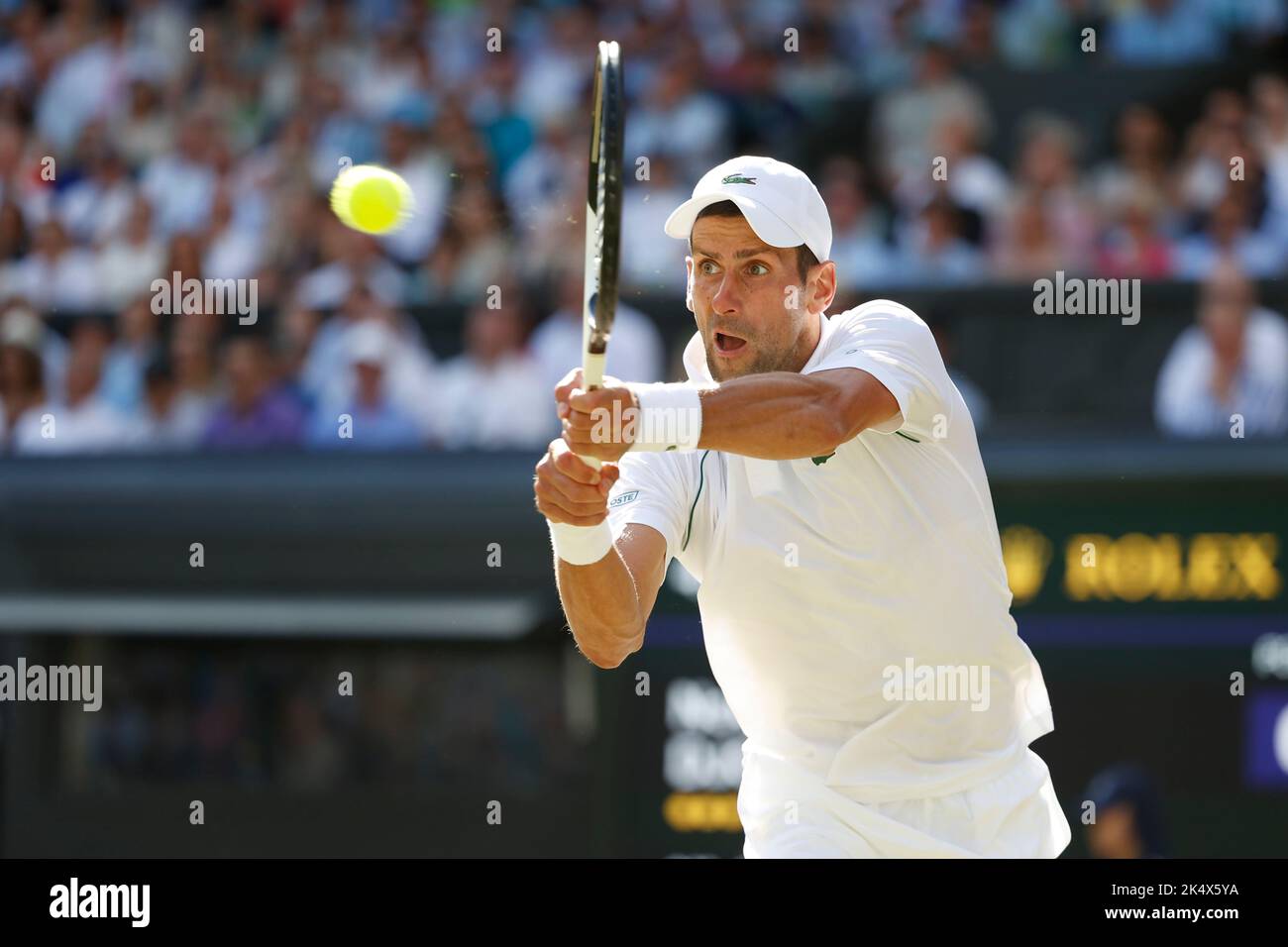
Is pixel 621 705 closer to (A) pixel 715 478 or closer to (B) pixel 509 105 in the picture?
(B) pixel 509 105

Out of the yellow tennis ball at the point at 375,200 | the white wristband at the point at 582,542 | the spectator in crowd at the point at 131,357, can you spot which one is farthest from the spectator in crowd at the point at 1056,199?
the white wristband at the point at 582,542

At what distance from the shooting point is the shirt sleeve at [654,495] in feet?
13.8

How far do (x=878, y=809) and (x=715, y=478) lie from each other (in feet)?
2.55

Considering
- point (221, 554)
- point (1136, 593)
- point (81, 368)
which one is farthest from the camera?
point (81, 368)

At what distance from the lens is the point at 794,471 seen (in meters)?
4.16

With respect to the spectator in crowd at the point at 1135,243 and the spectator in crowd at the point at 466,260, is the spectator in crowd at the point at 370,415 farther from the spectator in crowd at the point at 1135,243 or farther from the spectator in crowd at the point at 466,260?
the spectator in crowd at the point at 1135,243

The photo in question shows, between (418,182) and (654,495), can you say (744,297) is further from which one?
(418,182)

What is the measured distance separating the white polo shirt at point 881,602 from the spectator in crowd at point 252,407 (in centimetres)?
495

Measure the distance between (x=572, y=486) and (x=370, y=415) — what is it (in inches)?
199

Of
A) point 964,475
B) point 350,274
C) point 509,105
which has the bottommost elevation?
point 964,475

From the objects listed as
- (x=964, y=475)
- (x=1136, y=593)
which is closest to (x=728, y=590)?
(x=964, y=475)

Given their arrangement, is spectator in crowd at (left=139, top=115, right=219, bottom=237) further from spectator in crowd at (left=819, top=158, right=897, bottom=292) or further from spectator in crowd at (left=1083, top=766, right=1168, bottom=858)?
spectator in crowd at (left=1083, top=766, right=1168, bottom=858)

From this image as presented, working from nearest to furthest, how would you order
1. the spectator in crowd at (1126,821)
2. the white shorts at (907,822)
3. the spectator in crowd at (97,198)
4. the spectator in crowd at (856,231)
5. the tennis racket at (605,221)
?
the tennis racket at (605,221), the white shorts at (907,822), the spectator in crowd at (1126,821), the spectator in crowd at (856,231), the spectator in crowd at (97,198)

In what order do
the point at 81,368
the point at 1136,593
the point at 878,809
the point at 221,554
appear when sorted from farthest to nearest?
the point at 81,368 → the point at 221,554 → the point at 1136,593 → the point at 878,809
